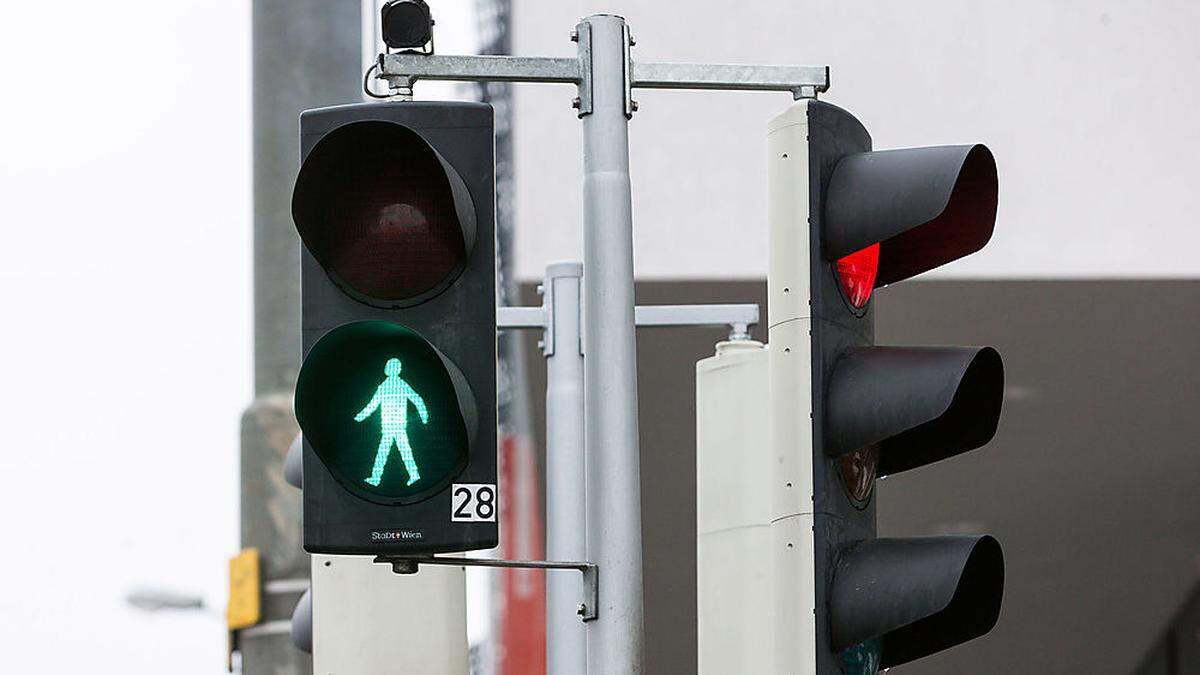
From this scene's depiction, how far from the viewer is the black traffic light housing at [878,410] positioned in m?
4.96

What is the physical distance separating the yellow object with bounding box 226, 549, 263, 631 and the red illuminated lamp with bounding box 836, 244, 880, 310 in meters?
4.12

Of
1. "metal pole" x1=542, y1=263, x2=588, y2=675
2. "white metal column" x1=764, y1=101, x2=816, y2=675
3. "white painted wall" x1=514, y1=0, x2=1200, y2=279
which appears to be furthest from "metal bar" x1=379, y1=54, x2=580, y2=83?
"white painted wall" x1=514, y1=0, x2=1200, y2=279

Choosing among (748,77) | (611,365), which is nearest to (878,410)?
(611,365)

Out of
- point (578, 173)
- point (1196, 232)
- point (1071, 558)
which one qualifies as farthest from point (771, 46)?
point (1071, 558)

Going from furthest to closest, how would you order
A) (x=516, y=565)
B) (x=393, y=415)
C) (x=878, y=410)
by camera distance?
1. (x=516, y=565)
2. (x=878, y=410)
3. (x=393, y=415)

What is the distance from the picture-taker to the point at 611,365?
5.44 m

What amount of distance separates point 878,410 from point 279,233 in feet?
14.0

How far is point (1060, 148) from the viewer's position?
47.5ft

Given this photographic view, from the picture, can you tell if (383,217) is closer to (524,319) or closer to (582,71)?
(582,71)

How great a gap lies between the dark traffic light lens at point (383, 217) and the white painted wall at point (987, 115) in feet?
30.6

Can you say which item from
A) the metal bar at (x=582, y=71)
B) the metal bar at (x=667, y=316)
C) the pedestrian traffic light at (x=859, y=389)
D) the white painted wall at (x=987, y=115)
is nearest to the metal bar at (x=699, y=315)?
the metal bar at (x=667, y=316)

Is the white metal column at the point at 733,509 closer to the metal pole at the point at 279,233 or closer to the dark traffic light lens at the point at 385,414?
the metal pole at the point at 279,233

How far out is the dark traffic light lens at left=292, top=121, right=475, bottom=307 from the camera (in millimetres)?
4809

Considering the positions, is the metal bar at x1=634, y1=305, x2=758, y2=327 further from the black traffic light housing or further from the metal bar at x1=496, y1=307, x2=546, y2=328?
the black traffic light housing
